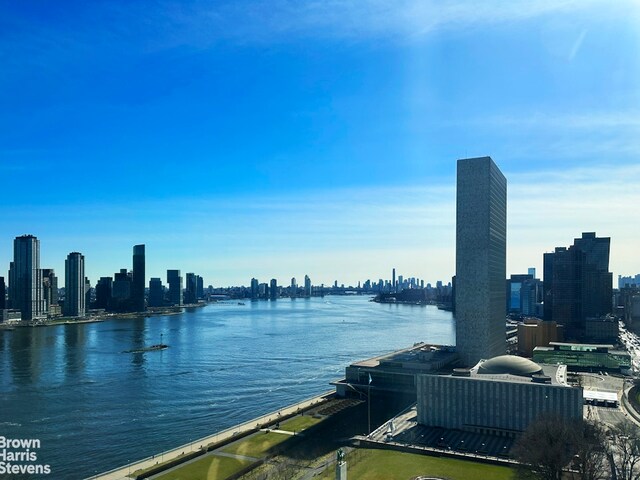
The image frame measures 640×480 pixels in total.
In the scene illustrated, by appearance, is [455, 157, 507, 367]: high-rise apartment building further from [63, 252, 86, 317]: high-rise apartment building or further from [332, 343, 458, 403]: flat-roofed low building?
[63, 252, 86, 317]: high-rise apartment building

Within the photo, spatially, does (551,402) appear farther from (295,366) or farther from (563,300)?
(563,300)

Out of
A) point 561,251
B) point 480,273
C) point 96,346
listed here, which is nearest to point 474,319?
point 480,273

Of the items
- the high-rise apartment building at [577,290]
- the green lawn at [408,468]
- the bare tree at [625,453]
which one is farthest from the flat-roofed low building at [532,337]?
the green lawn at [408,468]

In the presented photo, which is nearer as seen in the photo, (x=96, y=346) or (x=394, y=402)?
(x=394, y=402)

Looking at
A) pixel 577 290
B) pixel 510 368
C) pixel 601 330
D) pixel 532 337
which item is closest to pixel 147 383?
pixel 510 368

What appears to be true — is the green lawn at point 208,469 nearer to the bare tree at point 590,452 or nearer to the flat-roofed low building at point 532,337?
the bare tree at point 590,452

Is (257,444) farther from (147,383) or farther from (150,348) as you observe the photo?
(150,348)

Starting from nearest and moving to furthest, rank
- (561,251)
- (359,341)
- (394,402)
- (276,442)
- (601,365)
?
(276,442)
(394,402)
(601,365)
(359,341)
(561,251)
